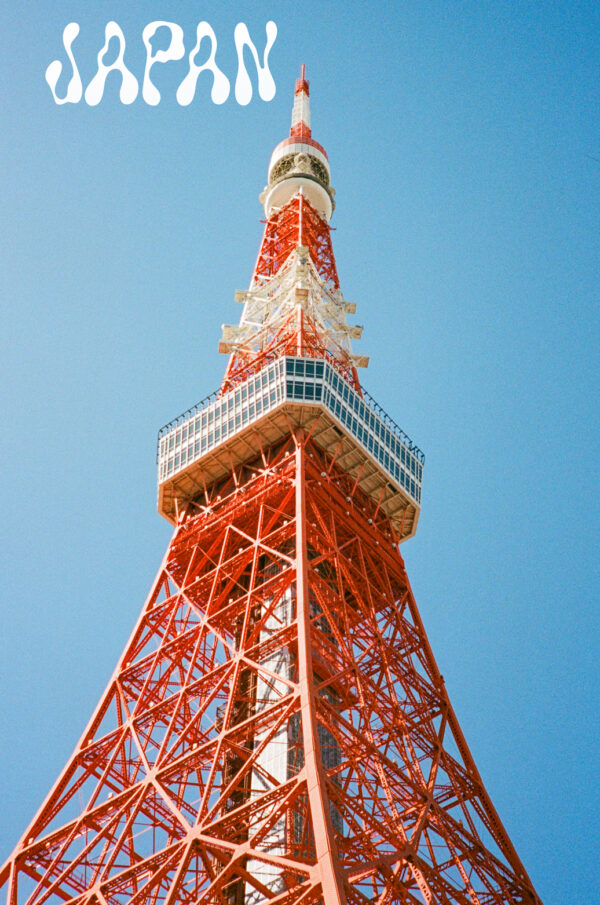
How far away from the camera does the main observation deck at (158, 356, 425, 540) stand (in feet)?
123

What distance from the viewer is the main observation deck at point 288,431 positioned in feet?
123

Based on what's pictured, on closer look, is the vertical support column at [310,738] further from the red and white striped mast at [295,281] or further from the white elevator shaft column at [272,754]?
the red and white striped mast at [295,281]

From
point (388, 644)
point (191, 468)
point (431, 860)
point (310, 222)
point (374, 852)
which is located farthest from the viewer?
point (310, 222)

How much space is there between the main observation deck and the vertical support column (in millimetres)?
2017

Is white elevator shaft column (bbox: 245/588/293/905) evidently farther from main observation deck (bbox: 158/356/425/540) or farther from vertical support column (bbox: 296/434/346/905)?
main observation deck (bbox: 158/356/425/540)

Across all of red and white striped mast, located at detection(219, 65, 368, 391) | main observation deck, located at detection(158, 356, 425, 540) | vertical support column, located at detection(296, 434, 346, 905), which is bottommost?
vertical support column, located at detection(296, 434, 346, 905)

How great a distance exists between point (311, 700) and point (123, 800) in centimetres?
626

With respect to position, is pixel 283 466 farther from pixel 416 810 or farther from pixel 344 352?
pixel 416 810

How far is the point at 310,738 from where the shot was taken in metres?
25.4

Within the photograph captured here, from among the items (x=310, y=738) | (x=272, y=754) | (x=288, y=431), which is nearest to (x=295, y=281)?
(x=288, y=431)

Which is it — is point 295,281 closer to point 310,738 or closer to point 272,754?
point 272,754

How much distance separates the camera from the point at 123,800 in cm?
2964

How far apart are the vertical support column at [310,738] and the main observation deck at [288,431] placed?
6.62 ft

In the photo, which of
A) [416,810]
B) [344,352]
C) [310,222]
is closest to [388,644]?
[416,810]
